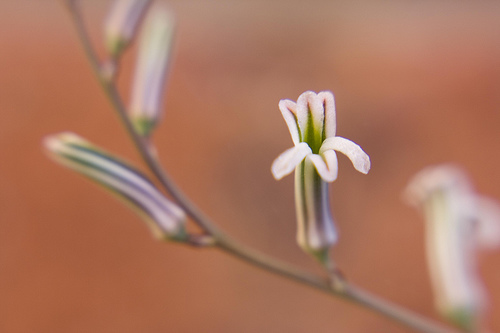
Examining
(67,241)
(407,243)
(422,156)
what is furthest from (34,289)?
(422,156)

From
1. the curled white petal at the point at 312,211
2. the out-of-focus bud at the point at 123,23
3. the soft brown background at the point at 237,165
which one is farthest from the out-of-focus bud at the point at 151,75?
the soft brown background at the point at 237,165

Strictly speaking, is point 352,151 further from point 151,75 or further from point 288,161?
point 151,75

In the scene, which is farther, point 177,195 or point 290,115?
point 177,195

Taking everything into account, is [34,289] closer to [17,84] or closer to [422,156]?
[17,84]

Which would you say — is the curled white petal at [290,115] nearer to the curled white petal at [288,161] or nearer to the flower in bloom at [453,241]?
the curled white petal at [288,161]

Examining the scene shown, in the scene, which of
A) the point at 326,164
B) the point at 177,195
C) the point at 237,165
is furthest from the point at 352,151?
the point at 237,165

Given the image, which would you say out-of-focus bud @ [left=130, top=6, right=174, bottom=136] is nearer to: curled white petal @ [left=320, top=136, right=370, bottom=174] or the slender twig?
the slender twig
